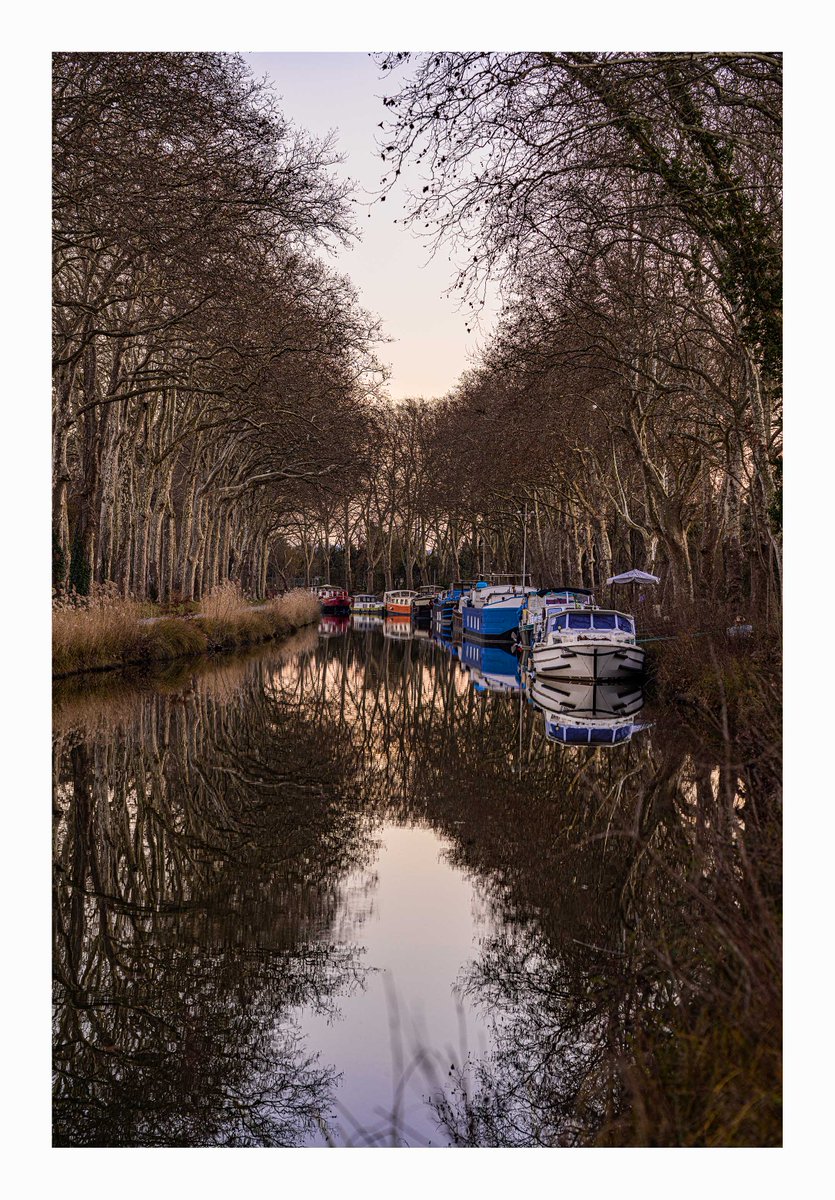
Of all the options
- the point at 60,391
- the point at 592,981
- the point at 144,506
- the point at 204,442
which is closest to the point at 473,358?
the point at 204,442

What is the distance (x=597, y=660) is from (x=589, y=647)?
0.40 metres

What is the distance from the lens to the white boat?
82.6 ft

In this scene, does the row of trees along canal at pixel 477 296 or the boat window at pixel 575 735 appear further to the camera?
the boat window at pixel 575 735

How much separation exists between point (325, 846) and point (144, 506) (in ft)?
81.0

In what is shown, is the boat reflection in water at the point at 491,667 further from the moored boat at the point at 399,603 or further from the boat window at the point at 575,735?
the moored boat at the point at 399,603

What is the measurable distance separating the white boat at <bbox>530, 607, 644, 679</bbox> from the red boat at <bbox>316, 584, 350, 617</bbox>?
52.0m

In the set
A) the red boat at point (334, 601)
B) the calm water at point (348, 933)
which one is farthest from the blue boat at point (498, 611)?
the red boat at point (334, 601)

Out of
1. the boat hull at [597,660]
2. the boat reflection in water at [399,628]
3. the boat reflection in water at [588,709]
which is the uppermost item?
the boat hull at [597,660]

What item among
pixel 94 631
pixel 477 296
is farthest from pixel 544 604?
pixel 477 296

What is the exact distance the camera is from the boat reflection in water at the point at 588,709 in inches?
669

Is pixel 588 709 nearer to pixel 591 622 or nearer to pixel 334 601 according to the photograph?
pixel 591 622

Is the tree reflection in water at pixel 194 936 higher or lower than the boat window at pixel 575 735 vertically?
higher

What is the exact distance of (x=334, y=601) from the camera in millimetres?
78812

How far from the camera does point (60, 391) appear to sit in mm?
21375
